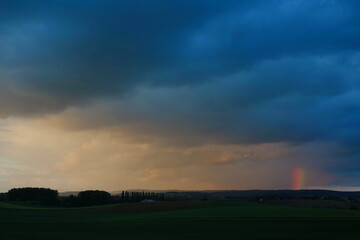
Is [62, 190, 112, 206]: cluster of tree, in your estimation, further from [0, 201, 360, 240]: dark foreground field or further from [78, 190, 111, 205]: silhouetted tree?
[0, 201, 360, 240]: dark foreground field

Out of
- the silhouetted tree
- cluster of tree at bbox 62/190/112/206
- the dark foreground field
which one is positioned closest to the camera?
the dark foreground field

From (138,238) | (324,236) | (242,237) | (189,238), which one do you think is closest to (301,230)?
(324,236)

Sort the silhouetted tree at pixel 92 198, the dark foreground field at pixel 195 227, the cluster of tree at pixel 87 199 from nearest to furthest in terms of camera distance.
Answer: the dark foreground field at pixel 195 227 → the cluster of tree at pixel 87 199 → the silhouetted tree at pixel 92 198

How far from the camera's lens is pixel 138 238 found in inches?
1526

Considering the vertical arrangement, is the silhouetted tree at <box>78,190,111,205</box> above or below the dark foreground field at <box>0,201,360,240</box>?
above

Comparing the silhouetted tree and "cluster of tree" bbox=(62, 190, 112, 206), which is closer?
"cluster of tree" bbox=(62, 190, 112, 206)

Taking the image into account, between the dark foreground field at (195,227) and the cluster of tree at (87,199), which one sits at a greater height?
the cluster of tree at (87,199)

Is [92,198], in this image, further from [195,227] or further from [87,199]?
[195,227]

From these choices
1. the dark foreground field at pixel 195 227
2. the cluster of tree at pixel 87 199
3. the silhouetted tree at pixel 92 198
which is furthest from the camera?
the silhouetted tree at pixel 92 198

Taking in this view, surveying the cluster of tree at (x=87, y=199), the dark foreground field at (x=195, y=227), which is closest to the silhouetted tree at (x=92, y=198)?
the cluster of tree at (x=87, y=199)

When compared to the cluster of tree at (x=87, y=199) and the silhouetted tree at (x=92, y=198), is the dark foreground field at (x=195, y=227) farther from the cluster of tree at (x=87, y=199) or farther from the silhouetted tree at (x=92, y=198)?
the silhouetted tree at (x=92, y=198)

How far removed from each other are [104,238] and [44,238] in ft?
17.0

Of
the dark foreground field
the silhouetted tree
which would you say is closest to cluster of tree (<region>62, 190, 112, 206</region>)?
the silhouetted tree

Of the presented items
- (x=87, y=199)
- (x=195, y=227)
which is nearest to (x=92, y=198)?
(x=87, y=199)
